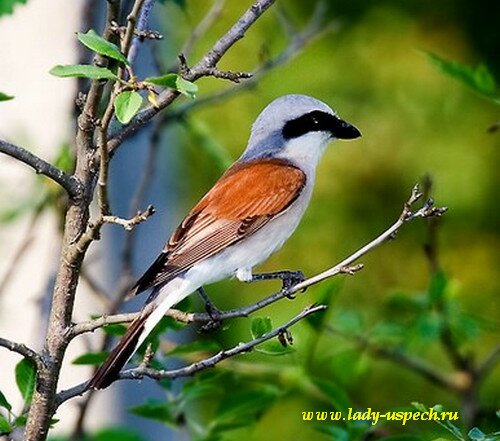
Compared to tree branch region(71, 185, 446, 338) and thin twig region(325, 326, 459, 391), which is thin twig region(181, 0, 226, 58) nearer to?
thin twig region(325, 326, 459, 391)

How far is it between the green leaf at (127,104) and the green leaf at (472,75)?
916 millimetres

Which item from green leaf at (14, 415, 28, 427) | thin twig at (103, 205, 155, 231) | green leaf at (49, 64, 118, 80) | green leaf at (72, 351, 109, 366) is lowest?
green leaf at (14, 415, 28, 427)

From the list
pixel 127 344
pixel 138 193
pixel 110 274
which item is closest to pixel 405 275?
pixel 110 274

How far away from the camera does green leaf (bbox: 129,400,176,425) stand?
2.29 meters

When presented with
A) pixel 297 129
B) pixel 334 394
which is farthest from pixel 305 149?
pixel 334 394

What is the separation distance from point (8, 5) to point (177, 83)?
2.56 feet

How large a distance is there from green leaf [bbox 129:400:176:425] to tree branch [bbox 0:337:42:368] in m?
0.56

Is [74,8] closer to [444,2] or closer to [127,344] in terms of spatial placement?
[127,344]

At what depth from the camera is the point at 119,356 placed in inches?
81.9

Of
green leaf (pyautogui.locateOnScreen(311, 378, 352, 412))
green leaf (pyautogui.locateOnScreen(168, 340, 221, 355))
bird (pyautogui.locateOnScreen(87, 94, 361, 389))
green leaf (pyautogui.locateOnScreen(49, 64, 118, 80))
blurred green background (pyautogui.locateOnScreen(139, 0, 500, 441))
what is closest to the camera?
green leaf (pyautogui.locateOnScreen(49, 64, 118, 80))

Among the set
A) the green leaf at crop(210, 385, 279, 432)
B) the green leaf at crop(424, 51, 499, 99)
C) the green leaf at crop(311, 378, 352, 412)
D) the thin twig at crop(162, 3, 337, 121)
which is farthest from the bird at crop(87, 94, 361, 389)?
the green leaf at crop(424, 51, 499, 99)

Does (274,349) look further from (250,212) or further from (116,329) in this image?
(250,212)

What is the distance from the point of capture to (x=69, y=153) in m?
2.79

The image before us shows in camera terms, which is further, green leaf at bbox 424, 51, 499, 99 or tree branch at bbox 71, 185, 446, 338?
green leaf at bbox 424, 51, 499, 99
